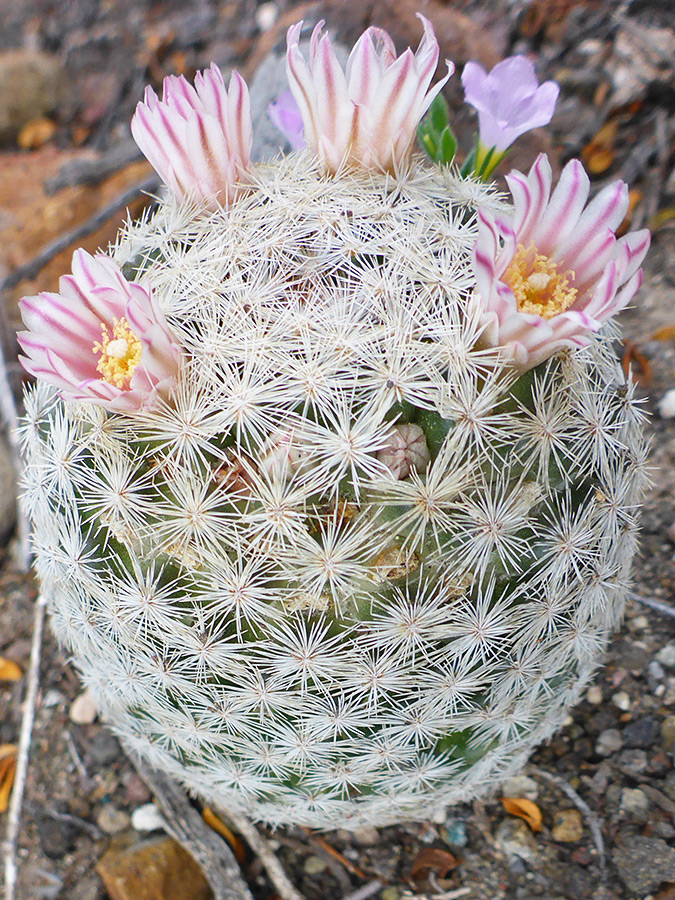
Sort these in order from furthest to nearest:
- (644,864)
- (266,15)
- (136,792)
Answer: (266,15), (136,792), (644,864)

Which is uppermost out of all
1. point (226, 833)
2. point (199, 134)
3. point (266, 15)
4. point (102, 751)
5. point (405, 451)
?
point (199, 134)

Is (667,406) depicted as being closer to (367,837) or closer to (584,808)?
(584,808)

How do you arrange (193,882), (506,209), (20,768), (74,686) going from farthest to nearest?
(74,686) → (20,768) → (193,882) → (506,209)

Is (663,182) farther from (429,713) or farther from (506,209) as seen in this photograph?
(429,713)

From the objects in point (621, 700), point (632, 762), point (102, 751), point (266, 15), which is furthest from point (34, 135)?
point (632, 762)

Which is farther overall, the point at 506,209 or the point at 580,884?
the point at 580,884

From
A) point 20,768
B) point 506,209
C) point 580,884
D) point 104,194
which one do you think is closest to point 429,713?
point 580,884

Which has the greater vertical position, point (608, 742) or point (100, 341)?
point (100, 341)

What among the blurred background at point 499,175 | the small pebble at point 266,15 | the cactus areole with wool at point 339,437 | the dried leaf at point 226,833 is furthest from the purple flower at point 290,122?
the small pebble at point 266,15
